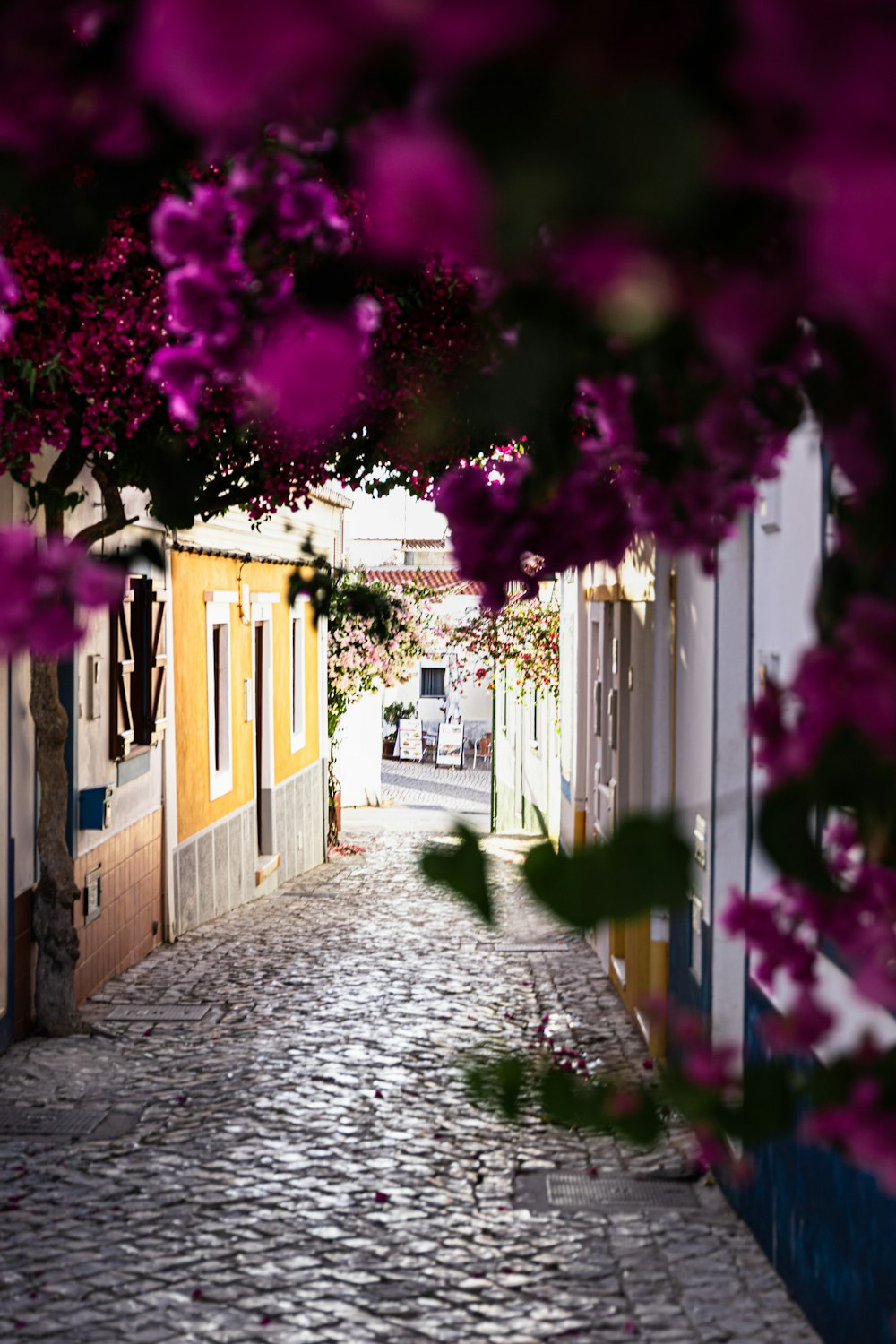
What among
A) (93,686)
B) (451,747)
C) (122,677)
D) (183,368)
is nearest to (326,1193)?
(93,686)

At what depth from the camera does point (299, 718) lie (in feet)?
59.8

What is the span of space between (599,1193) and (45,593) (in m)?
5.58

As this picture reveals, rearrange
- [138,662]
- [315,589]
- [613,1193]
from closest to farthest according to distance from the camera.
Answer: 1. [315,589]
2. [613,1193]
3. [138,662]

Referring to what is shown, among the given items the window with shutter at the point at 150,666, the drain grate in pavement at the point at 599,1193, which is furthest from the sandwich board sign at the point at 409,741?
the drain grate in pavement at the point at 599,1193

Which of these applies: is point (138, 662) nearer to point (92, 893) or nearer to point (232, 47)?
point (92, 893)

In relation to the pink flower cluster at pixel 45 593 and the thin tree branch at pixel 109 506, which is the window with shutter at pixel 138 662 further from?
the pink flower cluster at pixel 45 593

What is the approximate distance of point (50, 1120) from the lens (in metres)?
7.17

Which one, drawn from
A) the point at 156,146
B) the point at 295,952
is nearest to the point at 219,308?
the point at 156,146

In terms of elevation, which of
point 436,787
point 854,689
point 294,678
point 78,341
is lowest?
point 436,787

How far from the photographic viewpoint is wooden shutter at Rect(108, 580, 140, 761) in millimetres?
10258

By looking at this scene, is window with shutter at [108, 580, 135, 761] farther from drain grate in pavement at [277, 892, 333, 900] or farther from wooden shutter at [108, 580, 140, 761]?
drain grate in pavement at [277, 892, 333, 900]

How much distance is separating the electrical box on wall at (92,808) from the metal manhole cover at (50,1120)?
229cm

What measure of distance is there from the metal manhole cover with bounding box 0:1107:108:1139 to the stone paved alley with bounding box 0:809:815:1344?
0.05 ft

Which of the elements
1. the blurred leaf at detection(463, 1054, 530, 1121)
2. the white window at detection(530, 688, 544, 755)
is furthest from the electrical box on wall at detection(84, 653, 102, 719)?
the white window at detection(530, 688, 544, 755)
